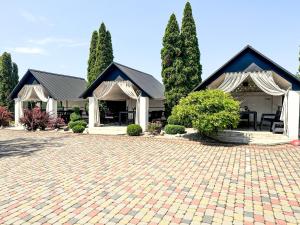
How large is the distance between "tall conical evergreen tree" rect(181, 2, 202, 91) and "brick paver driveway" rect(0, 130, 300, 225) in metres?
10.1

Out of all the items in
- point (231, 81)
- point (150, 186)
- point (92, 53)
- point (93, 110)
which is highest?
point (92, 53)

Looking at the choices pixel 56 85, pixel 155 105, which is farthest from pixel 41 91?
pixel 155 105

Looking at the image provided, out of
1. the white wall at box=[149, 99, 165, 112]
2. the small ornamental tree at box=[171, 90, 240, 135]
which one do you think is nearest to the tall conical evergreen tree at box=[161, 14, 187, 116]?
the white wall at box=[149, 99, 165, 112]

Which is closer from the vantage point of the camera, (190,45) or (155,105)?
(190,45)

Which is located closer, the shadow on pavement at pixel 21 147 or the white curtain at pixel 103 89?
the shadow on pavement at pixel 21 147

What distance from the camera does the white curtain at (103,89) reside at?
18.6m

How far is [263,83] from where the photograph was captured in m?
14.1

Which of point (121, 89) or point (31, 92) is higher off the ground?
point (121, 89)

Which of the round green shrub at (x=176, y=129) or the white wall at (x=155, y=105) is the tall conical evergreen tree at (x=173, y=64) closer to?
the round green shrub at (x=176, y=129)

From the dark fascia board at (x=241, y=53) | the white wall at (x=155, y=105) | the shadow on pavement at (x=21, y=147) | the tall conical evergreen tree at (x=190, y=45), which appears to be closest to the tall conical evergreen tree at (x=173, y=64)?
the tall conical evergreen tree at (x=190, y=45)

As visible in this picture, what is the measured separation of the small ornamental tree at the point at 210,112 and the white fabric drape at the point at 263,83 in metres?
1.91

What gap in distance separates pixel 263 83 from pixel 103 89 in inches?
439

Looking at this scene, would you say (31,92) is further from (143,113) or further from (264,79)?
(264,79)

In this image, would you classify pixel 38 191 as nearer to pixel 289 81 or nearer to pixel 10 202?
pixel 10 202
